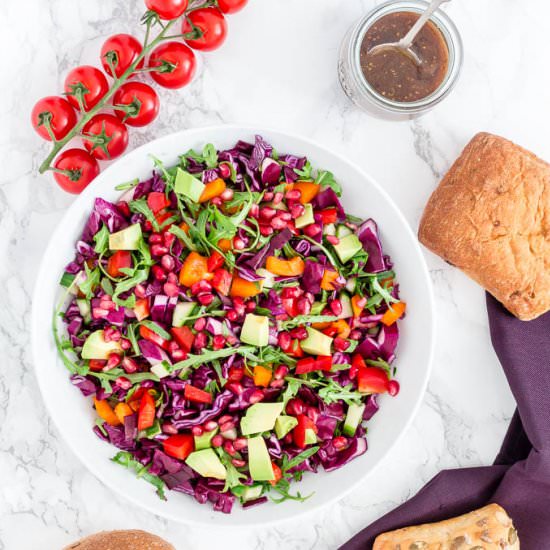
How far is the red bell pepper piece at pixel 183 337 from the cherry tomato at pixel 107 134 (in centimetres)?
88

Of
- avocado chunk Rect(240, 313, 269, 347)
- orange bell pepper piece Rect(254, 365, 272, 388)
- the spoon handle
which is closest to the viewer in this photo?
the spoon handle

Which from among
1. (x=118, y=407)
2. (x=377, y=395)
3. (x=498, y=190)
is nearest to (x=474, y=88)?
(x=498, y=190)

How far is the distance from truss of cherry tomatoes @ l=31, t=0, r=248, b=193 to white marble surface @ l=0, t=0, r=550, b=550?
0.17 meters

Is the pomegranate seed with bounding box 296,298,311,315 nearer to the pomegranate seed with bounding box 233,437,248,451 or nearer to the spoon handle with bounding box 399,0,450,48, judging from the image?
the pomegranate seed with bounding box 233,437,248,451

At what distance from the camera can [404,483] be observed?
380 cm

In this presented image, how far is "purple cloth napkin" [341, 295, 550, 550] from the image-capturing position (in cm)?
361

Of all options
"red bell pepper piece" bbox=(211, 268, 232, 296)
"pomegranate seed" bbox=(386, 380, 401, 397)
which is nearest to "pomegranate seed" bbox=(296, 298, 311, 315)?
"red bell pepper piece" bbox=(211, 268, 232, 296)

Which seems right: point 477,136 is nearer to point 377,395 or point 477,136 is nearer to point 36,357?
point 377,395

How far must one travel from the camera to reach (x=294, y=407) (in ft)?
11.1

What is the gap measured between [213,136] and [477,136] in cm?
128

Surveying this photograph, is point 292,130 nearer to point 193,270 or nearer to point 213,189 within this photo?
point 213,189

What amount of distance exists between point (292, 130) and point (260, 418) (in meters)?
1.44

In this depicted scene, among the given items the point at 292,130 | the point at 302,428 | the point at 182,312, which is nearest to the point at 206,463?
the point at 302,428

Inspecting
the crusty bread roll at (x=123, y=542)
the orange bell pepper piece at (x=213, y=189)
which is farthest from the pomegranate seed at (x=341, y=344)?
the crusty bread roll at (x=123, y=542)
